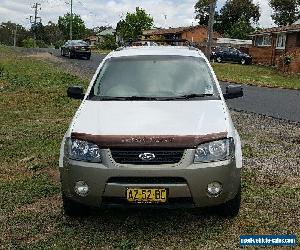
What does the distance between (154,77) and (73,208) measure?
196 cm

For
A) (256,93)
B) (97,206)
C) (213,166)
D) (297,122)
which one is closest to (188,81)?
(213,166)

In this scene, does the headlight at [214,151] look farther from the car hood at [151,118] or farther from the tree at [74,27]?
the tree at [74,27]

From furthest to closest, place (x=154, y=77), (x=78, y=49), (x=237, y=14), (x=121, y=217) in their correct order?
(x=237, y=14) < (x=78, y=49) < (x=154, y=77) < (x=121, y=217)

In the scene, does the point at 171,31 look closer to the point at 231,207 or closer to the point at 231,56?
the point at 231,56

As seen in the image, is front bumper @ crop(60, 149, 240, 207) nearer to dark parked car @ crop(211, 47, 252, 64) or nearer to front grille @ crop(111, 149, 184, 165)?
front grille @ crop(111, 149, 184, 165)

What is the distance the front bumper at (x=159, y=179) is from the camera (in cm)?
407

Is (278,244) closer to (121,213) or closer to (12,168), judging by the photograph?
(121,213)

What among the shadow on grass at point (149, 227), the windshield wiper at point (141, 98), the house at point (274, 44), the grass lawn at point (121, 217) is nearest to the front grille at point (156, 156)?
the shadow on grass at point (149, 227)

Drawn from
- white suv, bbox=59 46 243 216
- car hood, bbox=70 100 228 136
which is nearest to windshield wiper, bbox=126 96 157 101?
car hood, bbox=70 100 228 136

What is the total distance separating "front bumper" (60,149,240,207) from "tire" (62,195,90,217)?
1.49ft

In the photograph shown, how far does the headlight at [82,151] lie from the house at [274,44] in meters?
29.3

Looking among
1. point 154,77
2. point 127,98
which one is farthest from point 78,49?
point 127,98

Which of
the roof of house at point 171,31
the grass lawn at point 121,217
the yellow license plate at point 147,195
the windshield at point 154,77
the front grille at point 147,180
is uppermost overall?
the roof of house at point 171,31

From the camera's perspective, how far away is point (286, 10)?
7556 centimetres
